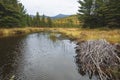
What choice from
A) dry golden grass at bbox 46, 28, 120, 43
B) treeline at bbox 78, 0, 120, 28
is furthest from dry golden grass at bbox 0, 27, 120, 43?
treeline at bbox 78, 0, 120, 28

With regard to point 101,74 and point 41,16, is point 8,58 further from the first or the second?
point 41,16

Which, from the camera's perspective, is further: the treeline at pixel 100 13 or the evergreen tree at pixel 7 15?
the evergreen tree at pixel 7 15

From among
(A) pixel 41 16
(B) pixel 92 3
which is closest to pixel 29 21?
(A) pixel 41 16

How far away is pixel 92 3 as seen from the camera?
44594mm

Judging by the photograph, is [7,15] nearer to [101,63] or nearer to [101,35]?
[101,35]

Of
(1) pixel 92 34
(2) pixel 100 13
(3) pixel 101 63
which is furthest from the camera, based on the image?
(2) pixel 100 13

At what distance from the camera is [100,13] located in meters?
40.2

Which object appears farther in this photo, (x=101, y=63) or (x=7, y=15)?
(x=7, y=15)

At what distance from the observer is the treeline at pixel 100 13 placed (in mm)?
34691

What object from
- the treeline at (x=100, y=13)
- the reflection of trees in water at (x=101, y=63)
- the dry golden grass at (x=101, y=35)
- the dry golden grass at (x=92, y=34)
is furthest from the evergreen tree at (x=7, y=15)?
the reflection of trees in water at (x=101, y=63)

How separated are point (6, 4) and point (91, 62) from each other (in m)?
37.0

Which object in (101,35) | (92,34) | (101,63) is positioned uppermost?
(101,35)

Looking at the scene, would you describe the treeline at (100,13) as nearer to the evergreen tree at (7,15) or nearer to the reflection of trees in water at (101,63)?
the evergreen tree at (7,15)

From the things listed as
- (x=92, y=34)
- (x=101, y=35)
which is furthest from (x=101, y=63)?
(x=92, y=34)
